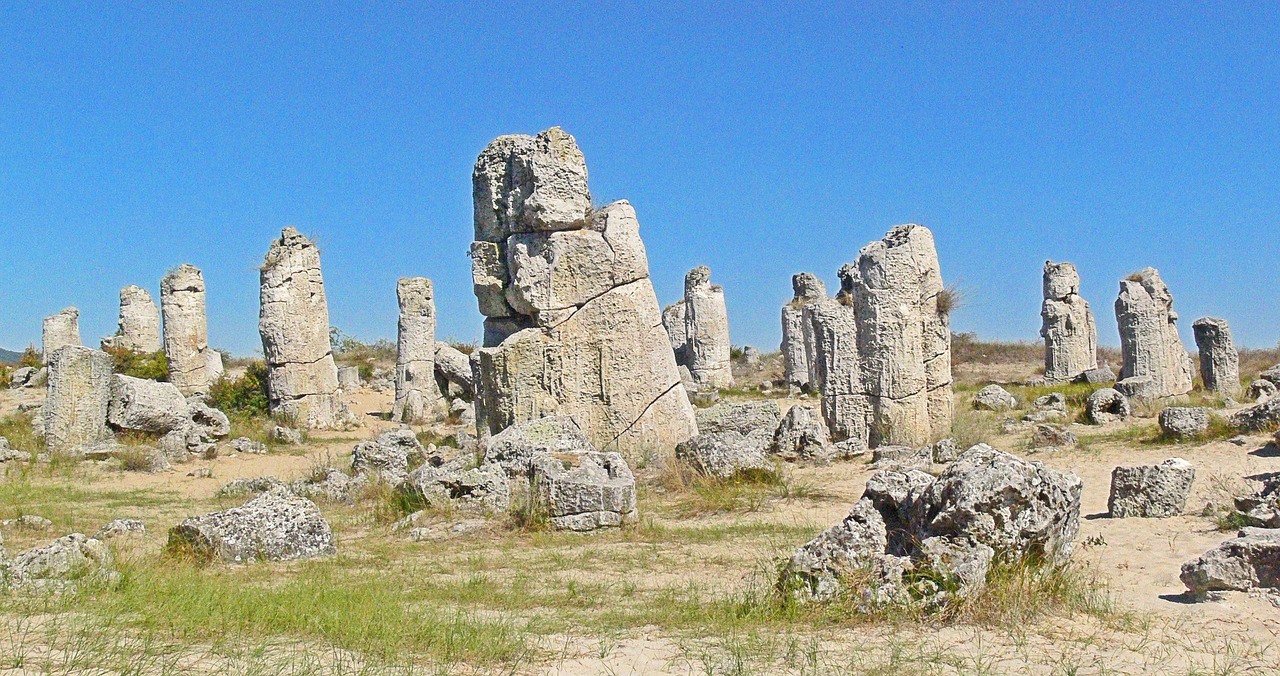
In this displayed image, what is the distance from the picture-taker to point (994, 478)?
16.1ft

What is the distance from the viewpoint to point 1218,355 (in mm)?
18641

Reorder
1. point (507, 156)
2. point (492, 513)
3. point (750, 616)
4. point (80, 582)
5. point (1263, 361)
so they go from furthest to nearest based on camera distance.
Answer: point (1263, 361)
point (507, 156)
point (492, 513)
point (80, 582)
point (750, 616)

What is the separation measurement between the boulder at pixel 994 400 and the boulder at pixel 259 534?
13.3m

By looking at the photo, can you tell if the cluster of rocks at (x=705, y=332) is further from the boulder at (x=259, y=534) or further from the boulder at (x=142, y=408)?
the boulder at (x=259, y=534)

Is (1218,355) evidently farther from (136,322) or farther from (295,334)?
(136,322)

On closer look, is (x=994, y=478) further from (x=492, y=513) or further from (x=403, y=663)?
(x=492, y=513)

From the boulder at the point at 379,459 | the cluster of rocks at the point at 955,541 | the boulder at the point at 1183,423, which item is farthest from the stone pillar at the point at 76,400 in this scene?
the boulder at the point at 1183,423

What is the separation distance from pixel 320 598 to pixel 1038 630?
10.8ft

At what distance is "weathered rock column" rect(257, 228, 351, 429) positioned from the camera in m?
18.7

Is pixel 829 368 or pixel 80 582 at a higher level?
pixel 829 368

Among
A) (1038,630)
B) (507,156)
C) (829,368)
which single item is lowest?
(1038,630)

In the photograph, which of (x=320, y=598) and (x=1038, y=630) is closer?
(x=1038, y=630)

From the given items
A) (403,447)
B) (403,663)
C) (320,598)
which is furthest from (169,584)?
(403,447)

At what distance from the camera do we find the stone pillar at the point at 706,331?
90.6ft
